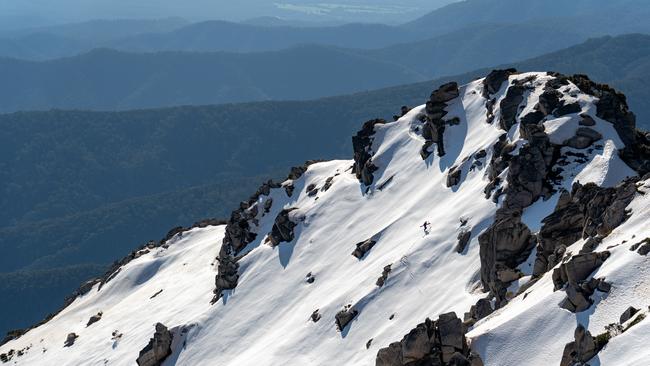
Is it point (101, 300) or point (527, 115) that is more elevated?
point (527, 115)

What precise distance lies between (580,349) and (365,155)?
54562 millimetres

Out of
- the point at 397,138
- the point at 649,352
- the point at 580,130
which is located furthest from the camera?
the point at 397,138

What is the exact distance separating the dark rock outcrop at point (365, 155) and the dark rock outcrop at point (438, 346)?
42696 mm

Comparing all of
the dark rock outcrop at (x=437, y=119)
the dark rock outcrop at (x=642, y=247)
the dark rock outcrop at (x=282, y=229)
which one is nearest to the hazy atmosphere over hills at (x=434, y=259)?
the dark rock outcrop at (x=642, y=247)

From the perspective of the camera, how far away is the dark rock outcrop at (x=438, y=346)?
4294 centimetres

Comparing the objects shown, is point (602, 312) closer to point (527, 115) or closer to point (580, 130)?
point (580, 130)

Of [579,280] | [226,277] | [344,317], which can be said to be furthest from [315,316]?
[579,280]

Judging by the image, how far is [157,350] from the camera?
78.8 meters

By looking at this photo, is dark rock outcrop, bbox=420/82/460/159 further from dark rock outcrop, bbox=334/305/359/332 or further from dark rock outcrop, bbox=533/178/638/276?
dark rock outcrop, bbox=533/178/638/276

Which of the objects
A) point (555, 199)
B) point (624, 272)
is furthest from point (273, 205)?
point (624, 272)

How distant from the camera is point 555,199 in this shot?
200ft

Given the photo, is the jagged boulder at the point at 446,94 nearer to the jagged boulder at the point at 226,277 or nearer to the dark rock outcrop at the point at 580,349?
the jagged boulder at the point at 226,277

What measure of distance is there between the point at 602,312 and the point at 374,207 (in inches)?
1683

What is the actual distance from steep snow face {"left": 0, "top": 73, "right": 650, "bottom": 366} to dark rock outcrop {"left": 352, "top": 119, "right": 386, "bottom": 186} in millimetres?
728
